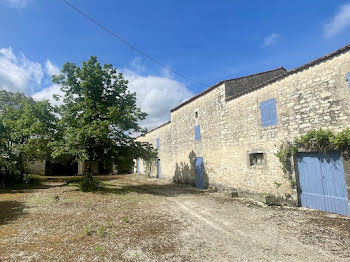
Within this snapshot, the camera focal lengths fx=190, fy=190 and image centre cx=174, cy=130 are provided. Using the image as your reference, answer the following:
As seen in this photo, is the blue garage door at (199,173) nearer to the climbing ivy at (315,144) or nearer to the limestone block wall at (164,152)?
the limestone block wall at (164,152)

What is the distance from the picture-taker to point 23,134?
408 inches

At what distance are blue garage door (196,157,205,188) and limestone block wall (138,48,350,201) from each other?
0.42 metres

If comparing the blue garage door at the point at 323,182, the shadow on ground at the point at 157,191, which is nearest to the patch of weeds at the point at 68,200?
the shadow on ground at the point at 157,191

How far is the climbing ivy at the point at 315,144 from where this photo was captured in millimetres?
6047

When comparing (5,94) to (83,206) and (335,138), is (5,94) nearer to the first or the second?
(83,206)

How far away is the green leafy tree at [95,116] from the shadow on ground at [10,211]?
2.65 m

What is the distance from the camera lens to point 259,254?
12.9ft

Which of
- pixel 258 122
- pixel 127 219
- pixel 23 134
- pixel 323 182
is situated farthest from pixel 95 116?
pixel 323 182

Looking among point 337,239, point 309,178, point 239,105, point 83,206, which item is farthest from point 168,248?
point 239,105

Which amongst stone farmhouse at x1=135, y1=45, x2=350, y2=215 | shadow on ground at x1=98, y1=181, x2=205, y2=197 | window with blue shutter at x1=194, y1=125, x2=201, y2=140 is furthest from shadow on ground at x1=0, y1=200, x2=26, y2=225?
window with blue shutter at x1=194, y1=125, x2=201, y2=140

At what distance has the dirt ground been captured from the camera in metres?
3.89

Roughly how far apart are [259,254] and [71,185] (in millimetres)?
12991

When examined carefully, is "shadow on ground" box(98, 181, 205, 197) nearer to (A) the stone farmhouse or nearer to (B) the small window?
(A) the stone farmhouse

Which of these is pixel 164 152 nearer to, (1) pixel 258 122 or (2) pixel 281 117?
(1) pixel 258 122
